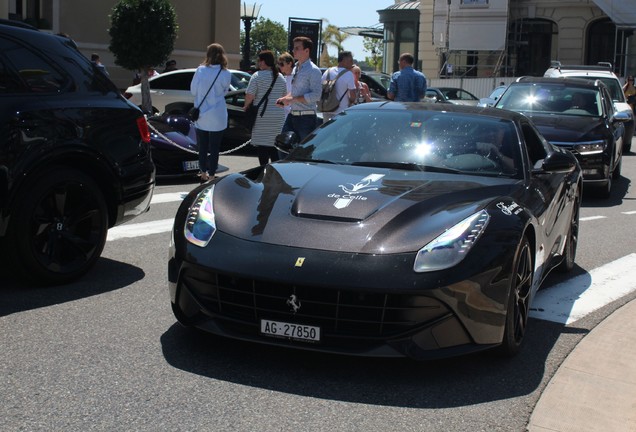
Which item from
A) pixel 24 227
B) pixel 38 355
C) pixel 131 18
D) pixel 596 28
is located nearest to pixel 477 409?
pixel 38 355

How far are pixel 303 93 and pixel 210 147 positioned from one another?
1329 mm

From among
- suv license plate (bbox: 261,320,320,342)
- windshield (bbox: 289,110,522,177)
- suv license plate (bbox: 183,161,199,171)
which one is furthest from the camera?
suv license plate (bbox: 183,161,199,171)

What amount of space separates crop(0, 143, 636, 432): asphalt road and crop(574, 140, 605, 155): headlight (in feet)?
21.9

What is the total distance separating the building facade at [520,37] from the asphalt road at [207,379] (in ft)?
112

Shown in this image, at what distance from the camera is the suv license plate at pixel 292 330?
177 inches

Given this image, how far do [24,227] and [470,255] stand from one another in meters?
3.00

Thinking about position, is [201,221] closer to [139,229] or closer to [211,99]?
[139,229]

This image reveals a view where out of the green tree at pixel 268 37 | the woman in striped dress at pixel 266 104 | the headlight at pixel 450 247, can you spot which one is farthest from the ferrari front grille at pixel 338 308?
the green tree at pixel 268 37

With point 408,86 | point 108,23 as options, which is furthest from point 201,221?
point 108,23

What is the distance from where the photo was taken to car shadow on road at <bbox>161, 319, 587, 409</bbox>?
438cm

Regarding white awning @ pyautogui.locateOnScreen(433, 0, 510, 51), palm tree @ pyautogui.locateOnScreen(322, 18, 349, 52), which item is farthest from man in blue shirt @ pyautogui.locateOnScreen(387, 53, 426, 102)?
palm tree @ pyautogui.locateOnScreen(322, 18, 349, 52)

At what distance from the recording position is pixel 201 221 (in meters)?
4.98

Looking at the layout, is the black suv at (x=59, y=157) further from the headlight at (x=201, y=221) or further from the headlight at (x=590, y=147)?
the headlight at (x=590, y=147)

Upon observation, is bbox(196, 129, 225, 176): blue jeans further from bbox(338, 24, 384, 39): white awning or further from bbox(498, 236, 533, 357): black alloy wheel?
bbox(338, 24, 384, 39): white awning
